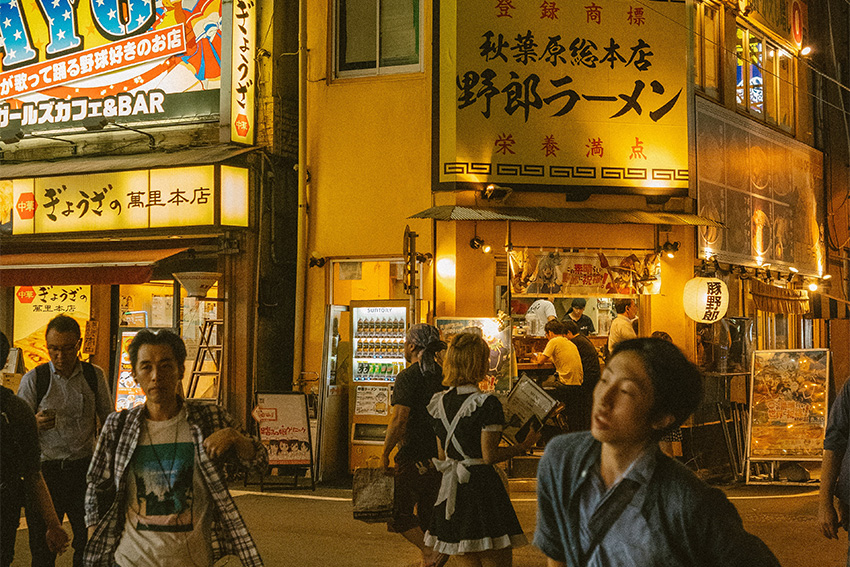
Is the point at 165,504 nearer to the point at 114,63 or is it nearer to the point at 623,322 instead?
the point at 623,322

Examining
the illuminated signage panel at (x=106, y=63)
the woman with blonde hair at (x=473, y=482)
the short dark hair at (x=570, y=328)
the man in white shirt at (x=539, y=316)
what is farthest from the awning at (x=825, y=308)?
the woman with blonde hair at (x=473, y=482)

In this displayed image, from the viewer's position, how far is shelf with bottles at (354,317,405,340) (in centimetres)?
1280

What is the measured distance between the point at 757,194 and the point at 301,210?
9021 millimetres

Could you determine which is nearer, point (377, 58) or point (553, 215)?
point (553, 215)

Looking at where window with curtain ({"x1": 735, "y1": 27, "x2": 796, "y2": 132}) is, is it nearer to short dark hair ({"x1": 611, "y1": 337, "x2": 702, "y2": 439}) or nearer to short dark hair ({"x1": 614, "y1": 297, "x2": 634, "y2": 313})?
short dark hair ({"x1": 614, "y1": 297, "x2": 634, "y2": 313})

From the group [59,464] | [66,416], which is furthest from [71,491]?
[66,416]

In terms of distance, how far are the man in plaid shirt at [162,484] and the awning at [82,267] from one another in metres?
9.33

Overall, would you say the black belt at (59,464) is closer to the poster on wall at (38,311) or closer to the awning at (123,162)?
the awning at (123,162)

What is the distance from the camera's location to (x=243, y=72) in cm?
1395

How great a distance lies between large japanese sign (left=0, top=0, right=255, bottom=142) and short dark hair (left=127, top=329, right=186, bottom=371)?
9987 mm

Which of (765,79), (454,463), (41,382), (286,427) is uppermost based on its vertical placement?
(765,79)

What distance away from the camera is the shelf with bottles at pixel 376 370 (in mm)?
12836

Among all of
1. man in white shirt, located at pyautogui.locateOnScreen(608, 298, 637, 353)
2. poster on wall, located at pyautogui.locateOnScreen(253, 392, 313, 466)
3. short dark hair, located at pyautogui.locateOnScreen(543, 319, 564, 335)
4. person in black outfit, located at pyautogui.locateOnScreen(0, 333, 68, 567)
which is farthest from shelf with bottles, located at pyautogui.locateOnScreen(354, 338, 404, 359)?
person in black outfit, located at pyautogui.locateOnScreen(0, 333, 68, 567)

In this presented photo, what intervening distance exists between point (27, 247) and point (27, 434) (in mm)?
11494
